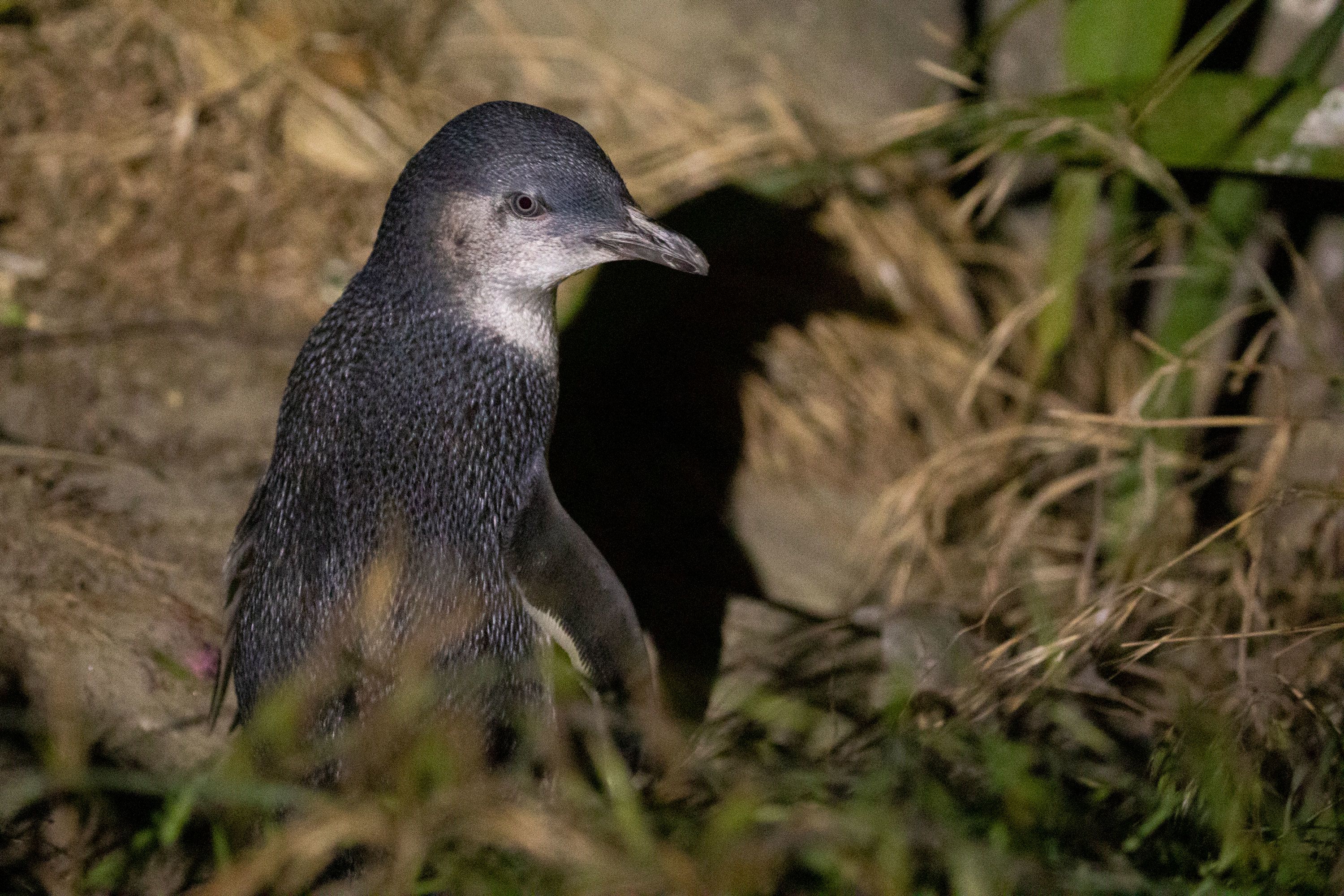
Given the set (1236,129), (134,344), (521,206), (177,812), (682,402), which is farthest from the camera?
(682,402)

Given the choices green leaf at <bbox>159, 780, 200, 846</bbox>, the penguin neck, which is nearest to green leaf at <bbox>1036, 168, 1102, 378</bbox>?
the penguin neck

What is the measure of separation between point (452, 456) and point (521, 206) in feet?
1.14

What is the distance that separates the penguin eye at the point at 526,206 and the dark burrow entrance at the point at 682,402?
616 millimetres

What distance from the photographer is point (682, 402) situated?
8.32 ft

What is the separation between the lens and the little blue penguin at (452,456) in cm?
146

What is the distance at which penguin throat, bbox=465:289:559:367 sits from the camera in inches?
60.5

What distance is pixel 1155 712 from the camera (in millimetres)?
1587

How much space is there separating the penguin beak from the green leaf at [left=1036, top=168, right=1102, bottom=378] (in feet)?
3.63

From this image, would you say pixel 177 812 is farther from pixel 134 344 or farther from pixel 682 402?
pixel 682 402

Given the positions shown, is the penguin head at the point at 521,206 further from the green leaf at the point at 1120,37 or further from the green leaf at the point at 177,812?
the green leaf at the point at 1120,37

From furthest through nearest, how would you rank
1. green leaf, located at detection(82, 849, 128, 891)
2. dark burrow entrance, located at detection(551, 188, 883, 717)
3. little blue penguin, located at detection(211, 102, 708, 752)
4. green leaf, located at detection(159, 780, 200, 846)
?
dark burrow entrance, located at detection(551, 188, 883, 717)
little blue penguin, located at detection(211, 102, 708, 752)
green leaf, located at detection(82, 849, 128, 891)
green leaf, located at detection(159, 780, 200, 846)

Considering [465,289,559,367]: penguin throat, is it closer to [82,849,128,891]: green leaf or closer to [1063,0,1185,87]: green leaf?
[82,849,128,891]: green leaf

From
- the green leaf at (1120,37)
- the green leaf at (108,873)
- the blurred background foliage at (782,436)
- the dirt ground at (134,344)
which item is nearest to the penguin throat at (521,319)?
the blurred background foliage at (782,436)

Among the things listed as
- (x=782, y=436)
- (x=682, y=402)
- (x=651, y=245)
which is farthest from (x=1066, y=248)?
(x=651, y=245)
